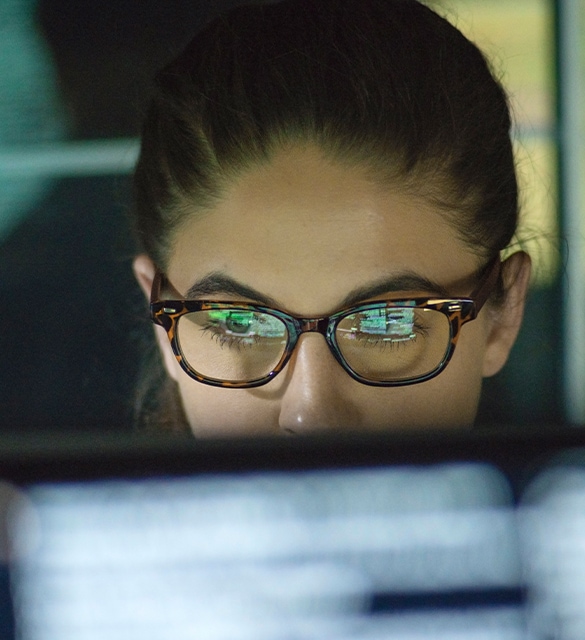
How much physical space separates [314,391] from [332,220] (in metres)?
0.18

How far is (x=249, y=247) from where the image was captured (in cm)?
88

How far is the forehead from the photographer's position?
86 cm

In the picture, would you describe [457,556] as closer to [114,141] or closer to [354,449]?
[354,449]

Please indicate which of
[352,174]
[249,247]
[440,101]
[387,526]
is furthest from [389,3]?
[387,526]

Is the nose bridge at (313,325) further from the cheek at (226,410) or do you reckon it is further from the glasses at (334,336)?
the cheek at (226,410)

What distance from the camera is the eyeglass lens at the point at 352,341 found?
0.86 m

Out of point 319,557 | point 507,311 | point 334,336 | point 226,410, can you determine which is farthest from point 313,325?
point 319,557

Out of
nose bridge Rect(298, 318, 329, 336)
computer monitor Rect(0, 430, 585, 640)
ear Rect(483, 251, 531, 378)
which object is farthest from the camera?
ear Rect(483, 251, 531, 378)

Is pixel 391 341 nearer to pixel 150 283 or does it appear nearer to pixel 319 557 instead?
pixel 150 283

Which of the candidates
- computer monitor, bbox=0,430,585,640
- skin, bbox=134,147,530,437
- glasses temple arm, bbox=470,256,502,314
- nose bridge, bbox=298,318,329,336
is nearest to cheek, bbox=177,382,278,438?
skin, bbox=134,147,530,437

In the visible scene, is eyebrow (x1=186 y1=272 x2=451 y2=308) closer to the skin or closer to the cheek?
the skin

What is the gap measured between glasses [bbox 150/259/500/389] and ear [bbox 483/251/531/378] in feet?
0.32

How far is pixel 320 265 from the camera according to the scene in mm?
858

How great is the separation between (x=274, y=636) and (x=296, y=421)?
49cm
